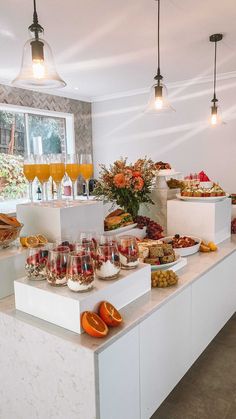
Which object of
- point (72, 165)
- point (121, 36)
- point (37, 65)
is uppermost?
point (121, 36)

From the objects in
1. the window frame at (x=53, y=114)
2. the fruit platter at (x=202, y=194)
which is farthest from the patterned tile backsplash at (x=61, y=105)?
the fruit platter at (x=202, y=194)

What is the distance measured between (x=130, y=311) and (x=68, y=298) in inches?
12.0

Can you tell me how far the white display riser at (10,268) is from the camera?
146 centimetres

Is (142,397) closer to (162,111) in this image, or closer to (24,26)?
(162,111)

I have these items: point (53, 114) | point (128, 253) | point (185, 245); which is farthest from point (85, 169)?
point (53, 114)

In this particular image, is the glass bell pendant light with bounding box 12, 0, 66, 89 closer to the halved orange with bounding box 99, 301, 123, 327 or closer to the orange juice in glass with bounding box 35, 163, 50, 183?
the orange juice in glass with bounding box 35, 163, 50, 183

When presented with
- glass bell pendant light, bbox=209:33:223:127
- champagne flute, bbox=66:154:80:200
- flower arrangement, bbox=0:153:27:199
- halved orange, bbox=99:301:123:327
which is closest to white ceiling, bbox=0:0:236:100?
glass bell pendant light, bbox=209:33:223:127

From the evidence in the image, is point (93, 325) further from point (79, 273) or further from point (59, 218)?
Answer: point (59, 218)

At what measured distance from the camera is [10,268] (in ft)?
4.85

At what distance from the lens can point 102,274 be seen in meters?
1.33

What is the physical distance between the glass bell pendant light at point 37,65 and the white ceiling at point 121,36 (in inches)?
41.7

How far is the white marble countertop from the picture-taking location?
1128mm

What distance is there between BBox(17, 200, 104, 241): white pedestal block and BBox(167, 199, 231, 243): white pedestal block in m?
0.83

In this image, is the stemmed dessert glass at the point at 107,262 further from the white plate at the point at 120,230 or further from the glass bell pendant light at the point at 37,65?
the glass bell pendant light at the point at 37,65
